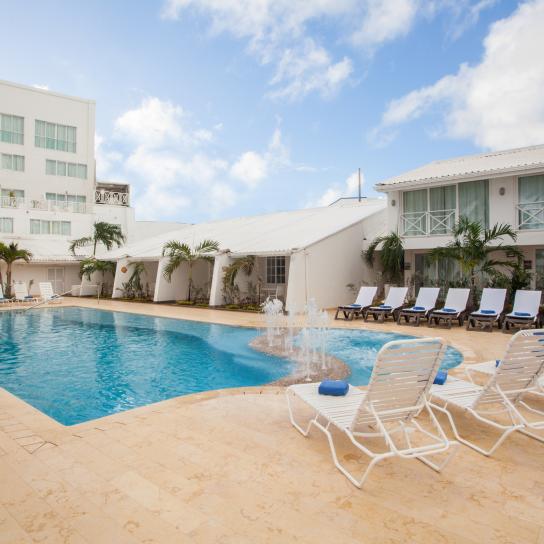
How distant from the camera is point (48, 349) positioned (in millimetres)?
12031

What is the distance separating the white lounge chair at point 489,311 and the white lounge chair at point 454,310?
530 mm

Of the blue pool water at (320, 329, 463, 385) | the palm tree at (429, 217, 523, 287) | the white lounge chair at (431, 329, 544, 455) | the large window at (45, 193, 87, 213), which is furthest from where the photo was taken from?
the large window at (45, 193, 87, 213)

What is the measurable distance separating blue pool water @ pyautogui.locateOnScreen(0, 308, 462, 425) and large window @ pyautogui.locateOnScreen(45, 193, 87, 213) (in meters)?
20.7

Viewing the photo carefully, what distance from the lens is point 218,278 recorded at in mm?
21328

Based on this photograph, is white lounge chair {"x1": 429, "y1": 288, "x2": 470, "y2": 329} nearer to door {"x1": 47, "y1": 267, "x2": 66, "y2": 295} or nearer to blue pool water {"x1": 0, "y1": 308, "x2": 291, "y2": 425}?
blue pool water {"x1": 0, "y1": 308, "x2": 291, "y2": 425}

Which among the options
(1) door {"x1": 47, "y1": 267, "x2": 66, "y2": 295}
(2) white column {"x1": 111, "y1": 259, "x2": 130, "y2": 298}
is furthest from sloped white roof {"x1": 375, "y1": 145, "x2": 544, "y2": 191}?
(1) door {"x1": 47, "y1": 267, "x2": 66, "y2": 295}

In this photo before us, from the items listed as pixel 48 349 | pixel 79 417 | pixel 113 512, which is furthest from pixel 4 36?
pixel 113 512

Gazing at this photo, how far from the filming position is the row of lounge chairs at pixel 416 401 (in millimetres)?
3910

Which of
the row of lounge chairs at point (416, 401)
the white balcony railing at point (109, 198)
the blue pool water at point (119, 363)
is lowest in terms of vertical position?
the blue pool water at point (119, 363)

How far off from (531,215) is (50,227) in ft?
103

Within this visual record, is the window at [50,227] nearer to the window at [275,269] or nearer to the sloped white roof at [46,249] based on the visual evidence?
the sloped white roof at [46,249]

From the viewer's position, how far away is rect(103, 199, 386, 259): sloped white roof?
1986 cm

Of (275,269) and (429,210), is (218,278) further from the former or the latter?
(429,210)

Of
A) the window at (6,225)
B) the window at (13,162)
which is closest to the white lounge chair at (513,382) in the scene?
the window at (6,225)
